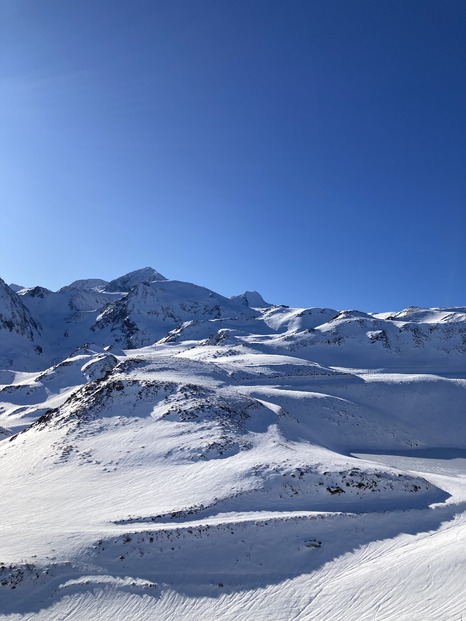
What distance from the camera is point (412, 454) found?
32031 mm

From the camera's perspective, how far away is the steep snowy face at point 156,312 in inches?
5950

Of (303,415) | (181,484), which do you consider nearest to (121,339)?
(303,415)

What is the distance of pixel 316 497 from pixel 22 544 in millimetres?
11954

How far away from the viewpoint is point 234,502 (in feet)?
52.6

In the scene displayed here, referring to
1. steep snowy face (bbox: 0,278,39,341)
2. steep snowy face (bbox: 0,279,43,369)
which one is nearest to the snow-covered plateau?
steep snowy face (bbox: 0,279,43,369)

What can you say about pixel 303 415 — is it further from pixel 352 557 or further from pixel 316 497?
pixel 352 557

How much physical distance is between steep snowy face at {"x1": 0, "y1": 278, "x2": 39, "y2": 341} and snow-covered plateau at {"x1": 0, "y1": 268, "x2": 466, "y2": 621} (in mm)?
111740

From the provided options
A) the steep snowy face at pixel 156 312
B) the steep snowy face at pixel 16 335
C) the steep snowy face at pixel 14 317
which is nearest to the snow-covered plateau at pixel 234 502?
the steep snowy face at pixel 16 335

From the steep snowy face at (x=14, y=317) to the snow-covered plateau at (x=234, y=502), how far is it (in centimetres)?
11174

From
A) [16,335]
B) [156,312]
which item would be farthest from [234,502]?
[156,312]

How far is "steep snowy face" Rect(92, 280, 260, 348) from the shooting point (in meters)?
151

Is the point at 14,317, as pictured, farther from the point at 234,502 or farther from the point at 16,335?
the point at 234,502

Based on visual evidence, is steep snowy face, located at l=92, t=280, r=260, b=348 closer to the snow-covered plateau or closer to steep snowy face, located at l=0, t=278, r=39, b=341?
steep snowy face, located at l=0, t=278, r=39, b=341

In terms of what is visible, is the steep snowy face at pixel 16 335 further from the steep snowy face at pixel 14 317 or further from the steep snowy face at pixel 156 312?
the steep snowy face at pixel 156 312
